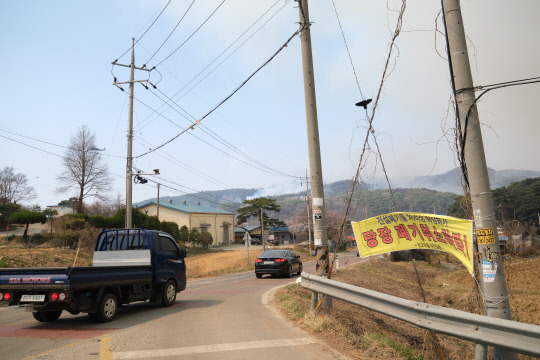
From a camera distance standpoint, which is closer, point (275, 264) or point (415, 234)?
point (415, 234)

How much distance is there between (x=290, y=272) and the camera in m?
20.3

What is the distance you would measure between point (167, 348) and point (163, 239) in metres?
5.15

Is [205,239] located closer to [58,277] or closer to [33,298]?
[33,298]

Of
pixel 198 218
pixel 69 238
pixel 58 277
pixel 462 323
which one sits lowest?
pixel 462 323

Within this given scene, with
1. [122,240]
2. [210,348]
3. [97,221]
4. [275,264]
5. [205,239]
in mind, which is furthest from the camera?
[205,239]

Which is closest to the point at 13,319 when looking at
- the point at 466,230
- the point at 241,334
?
the point at 241,334

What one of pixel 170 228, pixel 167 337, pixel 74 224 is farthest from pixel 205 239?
pixel 167 337

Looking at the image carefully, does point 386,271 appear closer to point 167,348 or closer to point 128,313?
point 128,313

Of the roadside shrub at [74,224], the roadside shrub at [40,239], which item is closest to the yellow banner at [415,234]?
the roadside shrub at [74,224]

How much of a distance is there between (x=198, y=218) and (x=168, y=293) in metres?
53.6

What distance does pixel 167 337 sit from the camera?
670 centimetres

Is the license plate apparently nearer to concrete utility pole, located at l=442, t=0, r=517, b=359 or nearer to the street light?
concrete utility pole, located at l=442, t=0, r=517, b=359

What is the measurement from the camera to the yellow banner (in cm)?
506

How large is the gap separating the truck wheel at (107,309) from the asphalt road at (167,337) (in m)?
0.17
